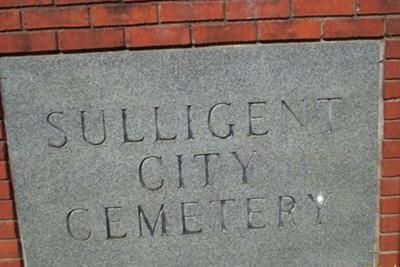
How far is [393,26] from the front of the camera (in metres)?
2.12

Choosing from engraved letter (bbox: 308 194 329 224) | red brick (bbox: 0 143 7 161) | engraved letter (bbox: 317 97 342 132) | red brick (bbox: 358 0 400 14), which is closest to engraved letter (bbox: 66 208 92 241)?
red brick (bbox: 0 143 7 161)

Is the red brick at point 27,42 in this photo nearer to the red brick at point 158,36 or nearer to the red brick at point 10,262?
the red brick at point 158,36

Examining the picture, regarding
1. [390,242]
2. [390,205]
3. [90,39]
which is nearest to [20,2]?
[90,39]

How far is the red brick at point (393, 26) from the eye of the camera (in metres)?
2.11

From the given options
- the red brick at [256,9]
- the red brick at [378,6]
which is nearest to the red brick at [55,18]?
the red brick at [256,9]

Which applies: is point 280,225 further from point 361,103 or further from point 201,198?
point 361,103

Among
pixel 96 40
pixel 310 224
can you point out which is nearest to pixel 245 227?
pixel 310 224

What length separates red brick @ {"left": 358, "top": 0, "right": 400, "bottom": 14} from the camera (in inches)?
82.2

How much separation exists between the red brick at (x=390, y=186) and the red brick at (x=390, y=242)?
21cm

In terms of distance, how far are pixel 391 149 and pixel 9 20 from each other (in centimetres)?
173

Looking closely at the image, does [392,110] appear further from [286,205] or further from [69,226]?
[69,226]

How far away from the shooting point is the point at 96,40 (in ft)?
6.83

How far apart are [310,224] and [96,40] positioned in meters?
1.26

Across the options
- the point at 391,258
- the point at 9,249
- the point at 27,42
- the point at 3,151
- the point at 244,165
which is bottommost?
the point at 391,258
